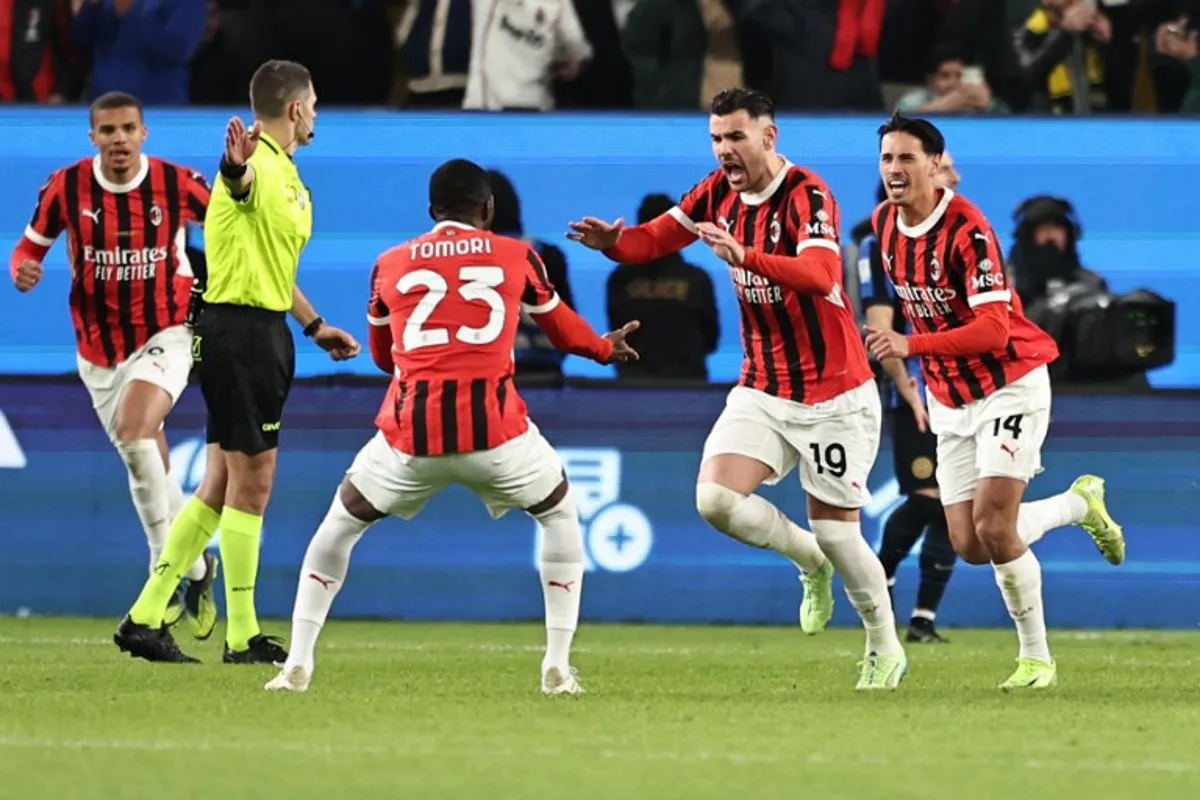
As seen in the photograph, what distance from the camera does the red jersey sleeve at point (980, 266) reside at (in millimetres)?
8297

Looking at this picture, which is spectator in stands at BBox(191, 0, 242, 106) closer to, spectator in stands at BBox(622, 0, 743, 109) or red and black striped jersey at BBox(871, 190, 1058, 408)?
spectator in stands at BBox(622, 0, 743, 109)

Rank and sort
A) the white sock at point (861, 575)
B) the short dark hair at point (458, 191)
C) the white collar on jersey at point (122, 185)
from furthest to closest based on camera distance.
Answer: the white collar on jersey at point (122, 185)
the white sock at point (861, 575)
the short dark hair at point (458, 191)

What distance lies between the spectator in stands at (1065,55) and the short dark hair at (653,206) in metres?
2.22

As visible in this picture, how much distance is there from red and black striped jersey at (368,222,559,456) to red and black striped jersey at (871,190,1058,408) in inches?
61.5

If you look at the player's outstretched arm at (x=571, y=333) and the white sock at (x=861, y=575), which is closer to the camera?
the player's outstretched arm at (x=571, y=333)

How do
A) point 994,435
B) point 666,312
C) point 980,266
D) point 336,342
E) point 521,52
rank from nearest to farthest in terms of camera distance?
point 980,266 → point 994,435 → point 336,342 → point 666,312 → point 521,52

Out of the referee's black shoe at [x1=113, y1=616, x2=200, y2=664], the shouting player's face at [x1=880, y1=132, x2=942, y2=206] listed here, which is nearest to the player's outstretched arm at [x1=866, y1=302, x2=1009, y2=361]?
the shouting player's face at [x1=880, y1=132, x2=942, y2=206]

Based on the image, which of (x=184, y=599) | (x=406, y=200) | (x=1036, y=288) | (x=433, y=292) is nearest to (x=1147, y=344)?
(x=1036, y=288)

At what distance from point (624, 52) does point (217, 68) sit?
2206 mm

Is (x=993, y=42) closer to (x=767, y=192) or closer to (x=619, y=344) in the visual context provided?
(x=767, y=192)

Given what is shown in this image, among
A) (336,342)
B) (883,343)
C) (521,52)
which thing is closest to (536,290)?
(883,343)

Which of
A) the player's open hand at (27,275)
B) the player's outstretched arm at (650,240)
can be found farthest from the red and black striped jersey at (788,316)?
the player's open hand at (27,275)

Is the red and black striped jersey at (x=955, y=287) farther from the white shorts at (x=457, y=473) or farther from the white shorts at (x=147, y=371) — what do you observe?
the white shorts at (x=147, y=371)

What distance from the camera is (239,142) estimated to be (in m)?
8.43
